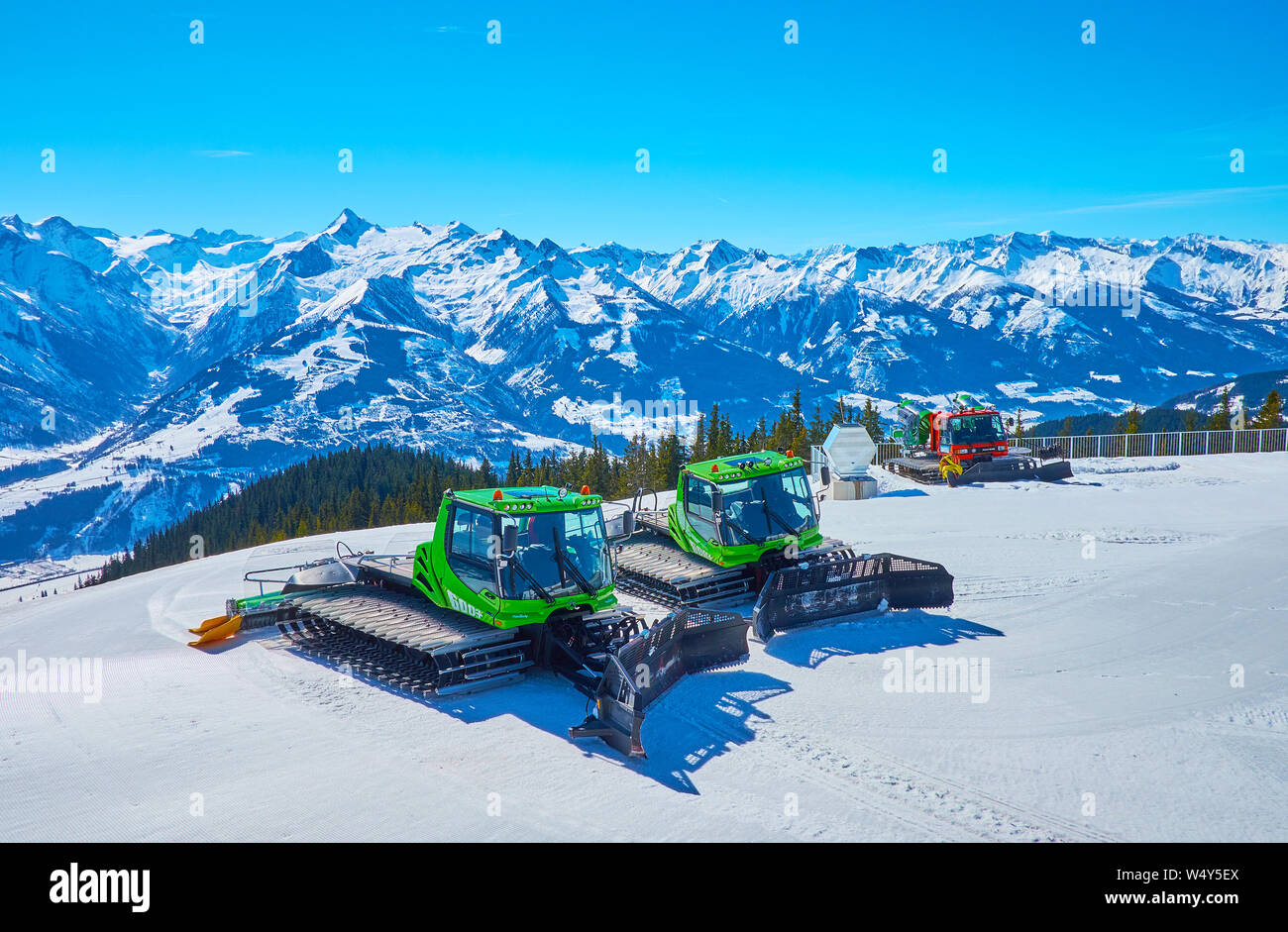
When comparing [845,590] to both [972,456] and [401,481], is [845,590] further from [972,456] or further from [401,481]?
[401,481]

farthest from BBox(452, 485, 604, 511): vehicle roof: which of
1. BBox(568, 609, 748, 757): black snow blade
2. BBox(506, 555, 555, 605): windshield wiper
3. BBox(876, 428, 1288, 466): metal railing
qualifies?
BBox(876, 428, 1288, 466): metal railing

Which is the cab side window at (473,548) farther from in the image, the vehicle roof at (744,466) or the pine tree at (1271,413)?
the pine tree at (1271,413)

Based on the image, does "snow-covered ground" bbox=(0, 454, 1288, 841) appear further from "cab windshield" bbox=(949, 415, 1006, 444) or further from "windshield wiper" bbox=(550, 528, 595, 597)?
"cab windshield" bbox=(949, 415, 1006, 444)

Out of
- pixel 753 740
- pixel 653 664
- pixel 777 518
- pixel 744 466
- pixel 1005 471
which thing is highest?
pixel 744 466

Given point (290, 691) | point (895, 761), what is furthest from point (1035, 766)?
point (290, 691)

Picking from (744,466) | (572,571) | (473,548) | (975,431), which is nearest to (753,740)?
(572,571)

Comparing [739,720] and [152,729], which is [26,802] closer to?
[152,729]

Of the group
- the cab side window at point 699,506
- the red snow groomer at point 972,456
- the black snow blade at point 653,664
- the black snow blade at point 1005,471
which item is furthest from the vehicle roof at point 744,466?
the black snow blade at point 1005,471
